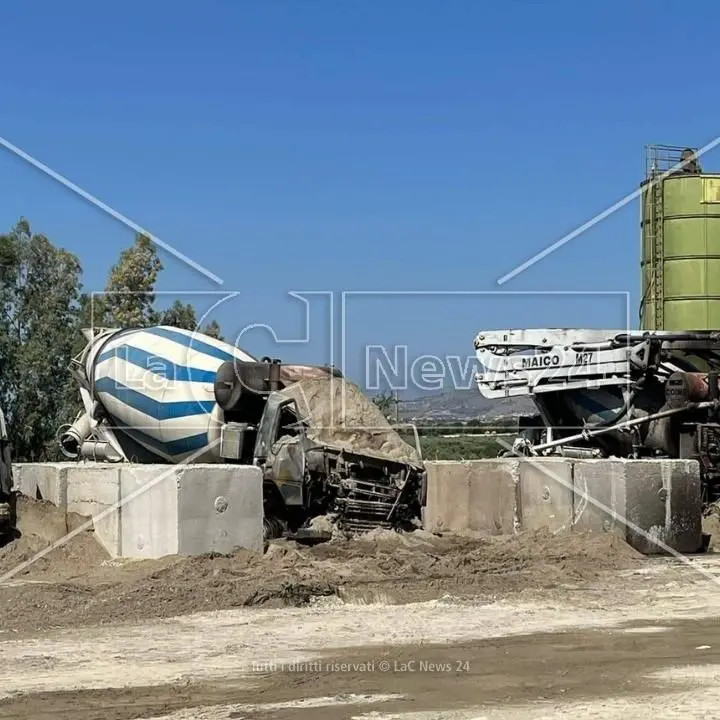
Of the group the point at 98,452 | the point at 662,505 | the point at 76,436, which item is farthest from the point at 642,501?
the point at 76,436

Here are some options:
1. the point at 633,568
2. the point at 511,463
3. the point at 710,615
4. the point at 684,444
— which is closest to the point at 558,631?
the point at 710,615

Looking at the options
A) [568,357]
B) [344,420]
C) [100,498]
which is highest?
[568,357]

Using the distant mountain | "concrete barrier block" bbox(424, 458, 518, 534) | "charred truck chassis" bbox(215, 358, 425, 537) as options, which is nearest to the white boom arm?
the distant mountain

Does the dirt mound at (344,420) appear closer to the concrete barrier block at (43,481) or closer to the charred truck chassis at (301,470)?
the charred truck chassis at (301,470)

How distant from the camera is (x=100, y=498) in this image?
12.5 m

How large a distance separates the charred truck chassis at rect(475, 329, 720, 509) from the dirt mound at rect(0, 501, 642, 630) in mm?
3333

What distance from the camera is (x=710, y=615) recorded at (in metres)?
9.60

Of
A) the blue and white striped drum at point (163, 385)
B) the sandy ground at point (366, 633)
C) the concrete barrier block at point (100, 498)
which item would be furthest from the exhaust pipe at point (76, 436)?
the sandy ground at point (366, 633)

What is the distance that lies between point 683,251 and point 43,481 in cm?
1833

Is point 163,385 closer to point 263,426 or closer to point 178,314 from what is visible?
point 263,426

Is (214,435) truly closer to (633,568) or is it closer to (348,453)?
(348,453)

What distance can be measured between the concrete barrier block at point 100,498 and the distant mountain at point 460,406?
513cm

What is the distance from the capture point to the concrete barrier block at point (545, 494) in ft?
44.9

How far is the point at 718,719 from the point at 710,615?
3.62m
